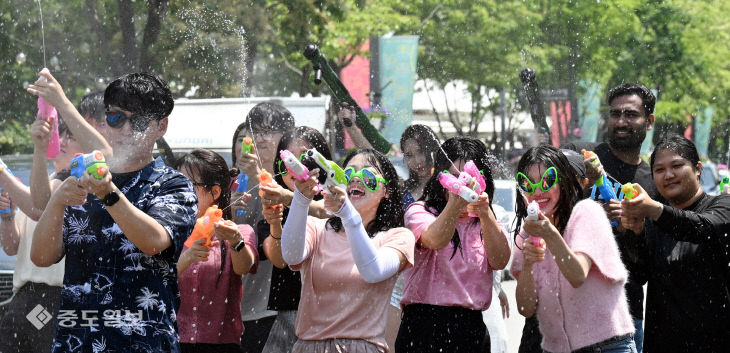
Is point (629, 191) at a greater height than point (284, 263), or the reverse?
Answer: point (629, 191)

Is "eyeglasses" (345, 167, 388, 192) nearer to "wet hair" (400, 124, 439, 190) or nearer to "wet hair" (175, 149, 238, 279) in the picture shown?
"wet hair" (175, 149, 238, 279)

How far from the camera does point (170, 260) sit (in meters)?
3.16

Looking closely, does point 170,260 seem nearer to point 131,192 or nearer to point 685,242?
point 131,192

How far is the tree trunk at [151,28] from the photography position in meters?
11.9

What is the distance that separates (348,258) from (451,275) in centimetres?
48

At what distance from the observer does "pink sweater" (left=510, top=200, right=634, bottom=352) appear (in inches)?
144

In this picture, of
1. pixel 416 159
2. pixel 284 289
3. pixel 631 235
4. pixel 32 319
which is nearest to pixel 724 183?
pixel 631 235

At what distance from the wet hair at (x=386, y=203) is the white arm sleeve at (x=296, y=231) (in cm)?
27

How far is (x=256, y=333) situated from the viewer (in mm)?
4535

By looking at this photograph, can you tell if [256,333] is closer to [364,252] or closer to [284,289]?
[284,289]

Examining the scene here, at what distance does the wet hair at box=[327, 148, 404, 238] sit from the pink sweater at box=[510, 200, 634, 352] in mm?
667

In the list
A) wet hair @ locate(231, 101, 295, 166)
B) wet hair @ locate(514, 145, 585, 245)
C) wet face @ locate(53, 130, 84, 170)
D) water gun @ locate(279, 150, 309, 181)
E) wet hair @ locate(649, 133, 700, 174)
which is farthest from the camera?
wet hair @ locate(231, 101, 295, 166)

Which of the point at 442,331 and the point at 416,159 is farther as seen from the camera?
the point at 416,159

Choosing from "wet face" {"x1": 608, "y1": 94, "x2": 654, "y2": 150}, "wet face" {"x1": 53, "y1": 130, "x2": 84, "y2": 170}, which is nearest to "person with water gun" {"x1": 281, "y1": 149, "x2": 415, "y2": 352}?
"wet face" {"x1": 53, "y1": 130, "x2": 84, "y2": 170}
